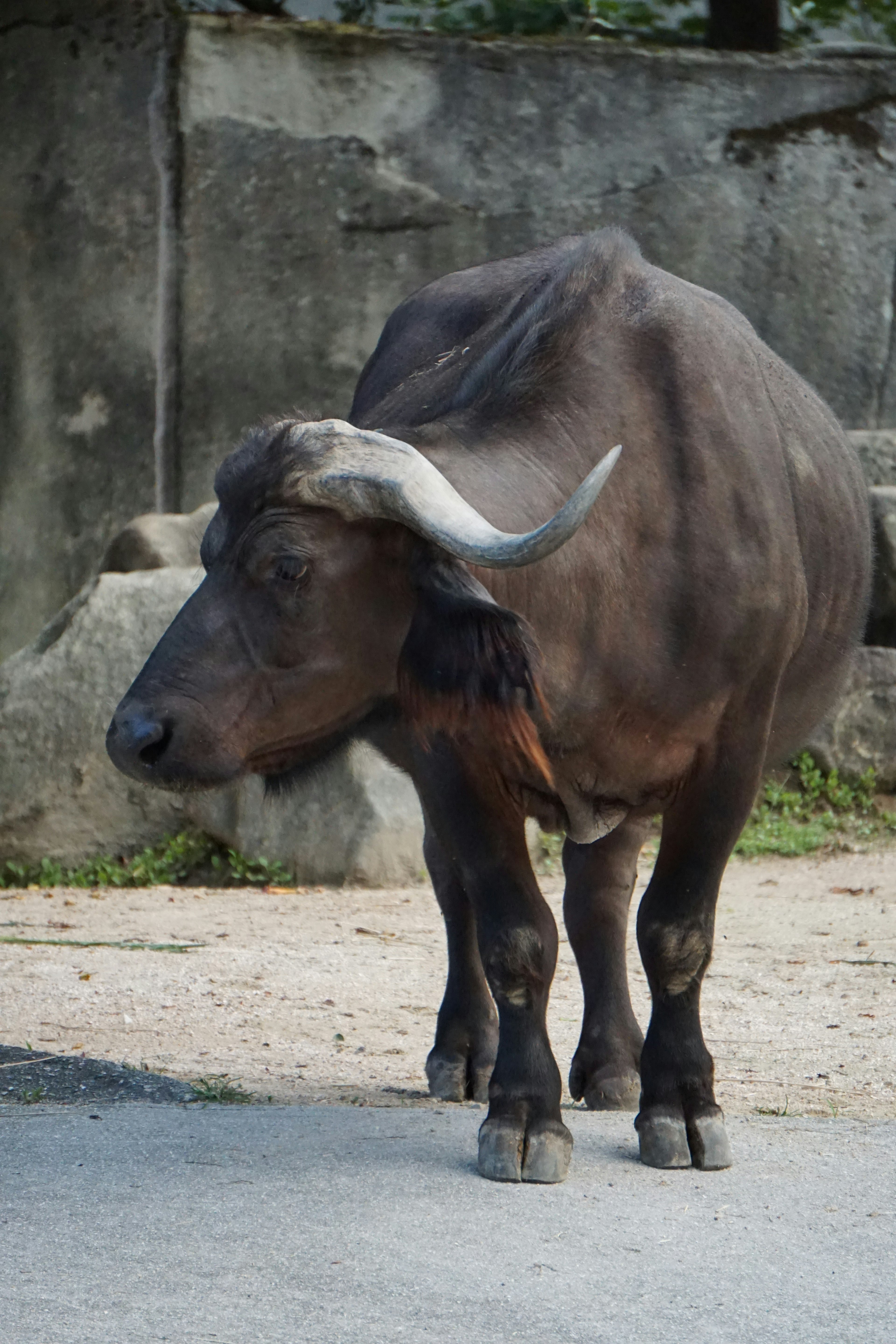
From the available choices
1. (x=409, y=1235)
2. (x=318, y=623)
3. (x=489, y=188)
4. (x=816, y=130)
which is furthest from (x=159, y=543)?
(x=409, y=1235)

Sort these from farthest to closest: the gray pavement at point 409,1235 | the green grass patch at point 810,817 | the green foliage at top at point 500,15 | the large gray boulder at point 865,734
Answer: the green foliage at top at point 500,15 → the large gray boulder at point 865,734 → the green grass patch at point 810,817 → the gray pavement at point 409,1235

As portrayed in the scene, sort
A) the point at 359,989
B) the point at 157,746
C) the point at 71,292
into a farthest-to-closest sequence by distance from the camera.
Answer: the point at 71,292
the point at 359,989
the point at 157,746

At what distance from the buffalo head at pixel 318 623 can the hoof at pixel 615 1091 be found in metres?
1.31

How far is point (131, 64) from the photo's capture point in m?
9.25

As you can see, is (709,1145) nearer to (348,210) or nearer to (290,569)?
(290,569)

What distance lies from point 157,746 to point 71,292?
672 centimetres

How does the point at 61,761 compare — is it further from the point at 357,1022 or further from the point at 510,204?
the point at 510,204

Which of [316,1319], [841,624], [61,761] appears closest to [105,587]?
[61,761]

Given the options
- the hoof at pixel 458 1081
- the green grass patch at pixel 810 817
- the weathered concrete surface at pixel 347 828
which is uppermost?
the hoof at pixel 458 1081

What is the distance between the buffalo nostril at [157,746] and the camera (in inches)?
128

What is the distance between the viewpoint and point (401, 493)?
3.22m

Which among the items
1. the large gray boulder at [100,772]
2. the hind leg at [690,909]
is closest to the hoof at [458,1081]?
the hind leg at [690,909]

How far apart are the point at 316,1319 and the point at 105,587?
583 cm

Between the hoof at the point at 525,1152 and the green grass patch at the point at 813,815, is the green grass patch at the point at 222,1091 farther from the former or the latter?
the green grass patch at the point at 813,815
